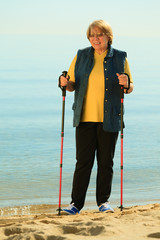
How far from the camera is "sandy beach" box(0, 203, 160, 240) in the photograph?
13.6ft

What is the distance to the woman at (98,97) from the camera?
5.08 meters

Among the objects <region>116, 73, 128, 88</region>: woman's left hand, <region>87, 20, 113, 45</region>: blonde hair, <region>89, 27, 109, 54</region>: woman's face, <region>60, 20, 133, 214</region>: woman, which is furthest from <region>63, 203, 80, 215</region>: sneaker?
<region>87, 20, 113, 45</region>: blonde hair

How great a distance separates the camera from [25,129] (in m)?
11.3

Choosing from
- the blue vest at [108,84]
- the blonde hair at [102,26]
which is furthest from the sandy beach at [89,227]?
the blonde hair at [102,26]

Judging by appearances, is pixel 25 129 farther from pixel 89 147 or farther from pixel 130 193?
pixel 89 147

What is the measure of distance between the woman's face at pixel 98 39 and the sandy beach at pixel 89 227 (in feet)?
4.65

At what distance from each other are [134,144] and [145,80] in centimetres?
1373

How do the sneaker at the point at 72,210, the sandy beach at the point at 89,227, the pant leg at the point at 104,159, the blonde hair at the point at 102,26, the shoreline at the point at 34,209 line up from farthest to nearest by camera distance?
the shoreline at the point at 34,209, the sneaker at the point at 72,210, the pant leg at the point at 104,159, the blonde hair at the point at 102,26, the sandy beach at the point at 89,227

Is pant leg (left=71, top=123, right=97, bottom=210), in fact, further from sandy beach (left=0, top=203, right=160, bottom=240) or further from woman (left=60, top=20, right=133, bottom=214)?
sandy beach (left=0, top=203, right=160, bottom=240)

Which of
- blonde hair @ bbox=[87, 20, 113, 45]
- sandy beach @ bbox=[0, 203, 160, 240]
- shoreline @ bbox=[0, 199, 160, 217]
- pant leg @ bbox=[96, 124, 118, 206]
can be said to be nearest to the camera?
sandy beach @ bbox=[0, 203, 160, 240]

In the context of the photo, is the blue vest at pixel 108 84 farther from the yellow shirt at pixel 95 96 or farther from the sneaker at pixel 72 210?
the sneaker at pixel 72 210

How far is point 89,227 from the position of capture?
14.2ft

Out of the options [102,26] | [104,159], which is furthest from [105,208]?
[102,26]

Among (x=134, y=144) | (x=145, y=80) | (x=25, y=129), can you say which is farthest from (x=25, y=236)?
(x=145, y=80)
